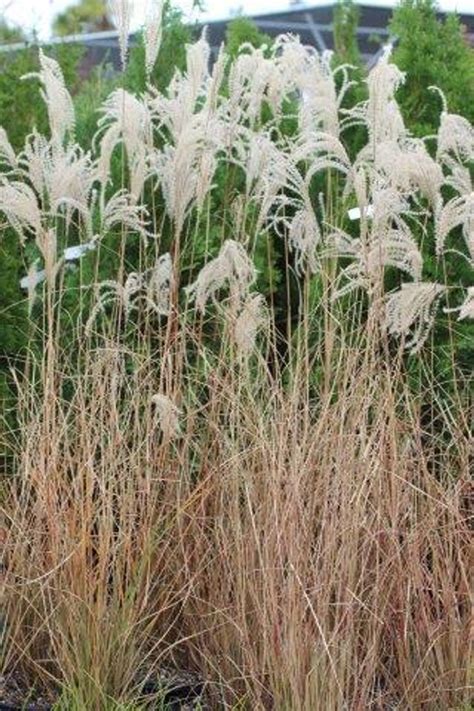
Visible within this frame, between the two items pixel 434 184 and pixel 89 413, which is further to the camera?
pixel 89 413

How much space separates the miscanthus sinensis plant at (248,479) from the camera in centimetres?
383

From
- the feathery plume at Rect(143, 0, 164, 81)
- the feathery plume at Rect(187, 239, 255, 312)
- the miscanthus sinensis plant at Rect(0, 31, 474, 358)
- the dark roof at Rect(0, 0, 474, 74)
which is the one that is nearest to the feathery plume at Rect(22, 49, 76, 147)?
the miscanthus sinensis plant at Rect(0, 31, 474, 358)

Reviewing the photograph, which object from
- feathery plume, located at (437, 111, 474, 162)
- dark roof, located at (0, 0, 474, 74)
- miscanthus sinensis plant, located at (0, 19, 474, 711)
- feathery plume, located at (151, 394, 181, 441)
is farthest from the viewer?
dark roof, located at (0, 0, 474, 74)

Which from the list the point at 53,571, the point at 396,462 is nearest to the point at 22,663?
the point at 53,571

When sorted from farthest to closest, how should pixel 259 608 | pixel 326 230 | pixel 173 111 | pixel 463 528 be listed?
pixel 326 230, pixel 173 111, pixel 463 528, pixel 259 608

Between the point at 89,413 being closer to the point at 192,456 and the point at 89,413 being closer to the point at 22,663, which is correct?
the point at 192,456

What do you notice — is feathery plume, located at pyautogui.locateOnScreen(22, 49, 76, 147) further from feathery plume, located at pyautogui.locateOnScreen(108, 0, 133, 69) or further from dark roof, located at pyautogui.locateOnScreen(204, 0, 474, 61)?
dark roof, located at pyautogui.locateOnScreen(204, 0, 474, 61)

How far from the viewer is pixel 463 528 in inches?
160

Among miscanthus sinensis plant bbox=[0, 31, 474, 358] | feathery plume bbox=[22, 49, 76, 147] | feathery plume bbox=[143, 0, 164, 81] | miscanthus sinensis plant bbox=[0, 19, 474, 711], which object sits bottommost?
miscanthus sinensis plant bbox=[0, 19, 474, 711]

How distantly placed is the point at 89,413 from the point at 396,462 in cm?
105

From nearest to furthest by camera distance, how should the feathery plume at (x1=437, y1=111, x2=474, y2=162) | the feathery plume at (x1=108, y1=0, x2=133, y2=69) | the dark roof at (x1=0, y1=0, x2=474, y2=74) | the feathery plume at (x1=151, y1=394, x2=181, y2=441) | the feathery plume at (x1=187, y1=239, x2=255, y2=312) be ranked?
the feathery plume at (x1=151, y1=394, x2=181, y2=441)
the feathery plume at (x1=187, y1=239, x2=255, y2=312)
the feathery plume at (x1=437, y1=111, x2=474, y2=162)
the feathery plume at (x1=108, y1=0, x2=133, y2=69)
the dark roof at (x1=0, y1=0, x2=474, y2=74)

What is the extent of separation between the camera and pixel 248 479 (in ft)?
13.2

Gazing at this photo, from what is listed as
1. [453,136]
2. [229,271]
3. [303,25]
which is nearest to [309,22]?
[303,25]

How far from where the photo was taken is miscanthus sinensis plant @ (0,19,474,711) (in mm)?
3832
